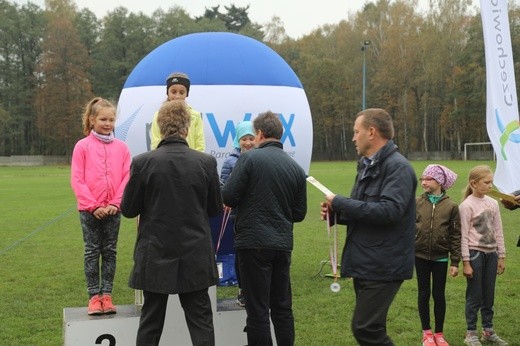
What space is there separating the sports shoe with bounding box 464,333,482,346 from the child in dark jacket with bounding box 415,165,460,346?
281mm

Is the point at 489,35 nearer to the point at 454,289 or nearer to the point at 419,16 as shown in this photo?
the point at 454,289

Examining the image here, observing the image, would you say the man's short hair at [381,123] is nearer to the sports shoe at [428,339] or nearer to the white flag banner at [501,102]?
the sports shoe at [428,339]

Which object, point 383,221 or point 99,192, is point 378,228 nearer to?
point 383,221

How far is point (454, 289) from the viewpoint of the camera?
887cm

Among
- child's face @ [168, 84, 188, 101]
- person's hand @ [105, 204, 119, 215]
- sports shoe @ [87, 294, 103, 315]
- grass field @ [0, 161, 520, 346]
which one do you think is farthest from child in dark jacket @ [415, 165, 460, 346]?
sports shoe @ [87, 294, 103, 315]

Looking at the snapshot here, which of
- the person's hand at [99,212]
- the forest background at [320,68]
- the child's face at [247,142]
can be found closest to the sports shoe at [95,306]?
the person's hand at [99,212]

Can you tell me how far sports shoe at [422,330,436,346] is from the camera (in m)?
6.33

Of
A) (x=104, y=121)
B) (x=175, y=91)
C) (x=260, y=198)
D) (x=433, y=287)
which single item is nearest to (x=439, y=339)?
(x=433, y=287)

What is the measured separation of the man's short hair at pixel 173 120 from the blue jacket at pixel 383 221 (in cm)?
121

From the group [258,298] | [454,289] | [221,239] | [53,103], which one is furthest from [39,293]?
[53,103]

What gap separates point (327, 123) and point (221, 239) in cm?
6736

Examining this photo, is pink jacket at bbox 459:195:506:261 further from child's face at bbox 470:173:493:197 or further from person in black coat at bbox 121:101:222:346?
person in black coat at bbox 121:101:222:346

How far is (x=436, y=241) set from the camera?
6.19 meters

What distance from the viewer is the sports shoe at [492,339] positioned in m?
6.47
